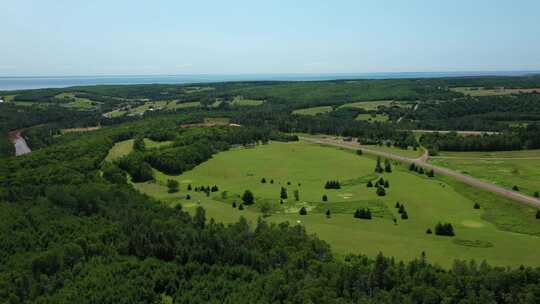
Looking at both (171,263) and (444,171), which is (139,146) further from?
(444,171)

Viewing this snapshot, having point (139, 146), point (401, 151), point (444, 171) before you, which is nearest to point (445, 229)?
point (444, 171)

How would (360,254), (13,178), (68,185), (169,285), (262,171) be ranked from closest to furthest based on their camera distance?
1. (169,285)
2. (360,254)
3. (68,185)
4. (13,178)
5. (262,171)

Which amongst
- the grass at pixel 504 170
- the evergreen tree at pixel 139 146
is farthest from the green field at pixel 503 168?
the evergreen tree at pixel 139 146

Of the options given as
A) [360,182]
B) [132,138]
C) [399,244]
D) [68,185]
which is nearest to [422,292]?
[399,244]

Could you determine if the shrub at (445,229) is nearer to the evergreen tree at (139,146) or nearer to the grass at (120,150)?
the grass at (120,150)

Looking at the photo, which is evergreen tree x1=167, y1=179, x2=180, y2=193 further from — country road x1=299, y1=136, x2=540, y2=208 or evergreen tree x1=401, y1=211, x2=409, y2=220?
country road x1=299, y1=136, x2=540, y2=208

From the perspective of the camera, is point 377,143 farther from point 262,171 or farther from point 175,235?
point 175,235
